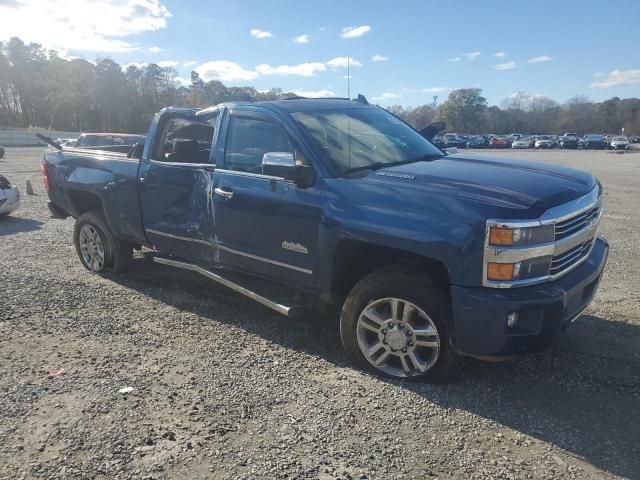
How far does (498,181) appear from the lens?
363 centimetres

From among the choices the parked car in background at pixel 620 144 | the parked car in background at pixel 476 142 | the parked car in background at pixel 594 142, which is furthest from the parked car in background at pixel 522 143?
the parked car in background at pixel 620 144

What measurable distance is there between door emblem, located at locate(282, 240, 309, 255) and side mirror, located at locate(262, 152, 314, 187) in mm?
488

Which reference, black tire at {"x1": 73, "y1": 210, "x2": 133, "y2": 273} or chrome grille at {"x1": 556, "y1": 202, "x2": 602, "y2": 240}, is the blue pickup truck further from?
black tire at {"x1": 73, "y1": 210, "x2": 133, "y2": 273}

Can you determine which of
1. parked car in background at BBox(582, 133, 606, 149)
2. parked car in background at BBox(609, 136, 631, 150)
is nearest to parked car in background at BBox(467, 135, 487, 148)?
parked car in background at BBox(582, 133, 606, 149)

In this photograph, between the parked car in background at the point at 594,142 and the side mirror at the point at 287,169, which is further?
the parked car in background at the point at 594,142

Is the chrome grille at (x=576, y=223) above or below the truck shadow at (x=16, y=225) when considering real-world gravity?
above

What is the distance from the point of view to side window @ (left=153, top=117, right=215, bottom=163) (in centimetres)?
512

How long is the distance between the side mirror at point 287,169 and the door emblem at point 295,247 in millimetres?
488

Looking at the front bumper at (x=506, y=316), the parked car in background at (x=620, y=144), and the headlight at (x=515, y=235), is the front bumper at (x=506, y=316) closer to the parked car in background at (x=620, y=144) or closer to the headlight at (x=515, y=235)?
the headlight at (x=515, y=235)

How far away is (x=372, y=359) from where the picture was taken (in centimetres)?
390

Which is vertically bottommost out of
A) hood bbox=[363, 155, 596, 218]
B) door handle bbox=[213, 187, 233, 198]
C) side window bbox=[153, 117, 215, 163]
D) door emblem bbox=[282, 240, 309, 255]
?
door emblem bbox=[282, 240, 309, 255]

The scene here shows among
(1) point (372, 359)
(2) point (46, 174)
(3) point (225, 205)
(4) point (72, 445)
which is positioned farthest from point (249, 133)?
(2) point (46, 174)

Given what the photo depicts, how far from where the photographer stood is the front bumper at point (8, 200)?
10.4 meters

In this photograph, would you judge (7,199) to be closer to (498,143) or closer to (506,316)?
(506,316)
